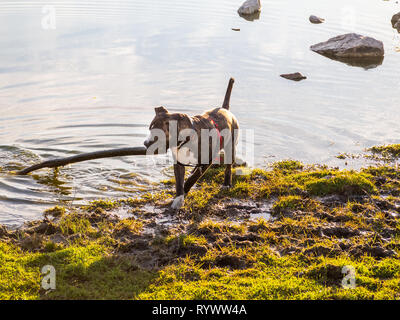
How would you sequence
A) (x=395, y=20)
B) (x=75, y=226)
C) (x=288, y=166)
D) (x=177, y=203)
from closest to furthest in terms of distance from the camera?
(x=75, y=226) → (x=177, y=203) → (x=288, y=166) → (x=395, y=20)

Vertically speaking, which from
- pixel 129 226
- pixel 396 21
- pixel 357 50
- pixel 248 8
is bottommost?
pixel 129 226

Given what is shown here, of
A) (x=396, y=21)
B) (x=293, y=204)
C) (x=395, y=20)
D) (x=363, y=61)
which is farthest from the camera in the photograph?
(x=395, y=20)

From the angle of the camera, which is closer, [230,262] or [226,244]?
[230,262]

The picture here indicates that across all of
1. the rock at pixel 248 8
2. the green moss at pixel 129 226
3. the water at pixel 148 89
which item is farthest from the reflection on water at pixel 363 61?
the green moss at pixel 129 226

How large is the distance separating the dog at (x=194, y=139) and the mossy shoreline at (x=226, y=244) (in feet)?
1.71

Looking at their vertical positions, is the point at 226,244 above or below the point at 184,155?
below

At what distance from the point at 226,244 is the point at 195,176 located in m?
1.71

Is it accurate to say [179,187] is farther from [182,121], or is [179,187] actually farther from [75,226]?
[75,226]

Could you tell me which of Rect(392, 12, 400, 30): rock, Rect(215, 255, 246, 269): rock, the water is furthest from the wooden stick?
Rect(392, 12, 400, 30): rock

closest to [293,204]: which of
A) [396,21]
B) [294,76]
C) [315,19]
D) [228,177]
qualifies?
[228,177]

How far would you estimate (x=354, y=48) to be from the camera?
1856cm

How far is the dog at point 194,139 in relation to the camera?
6.70 meters
